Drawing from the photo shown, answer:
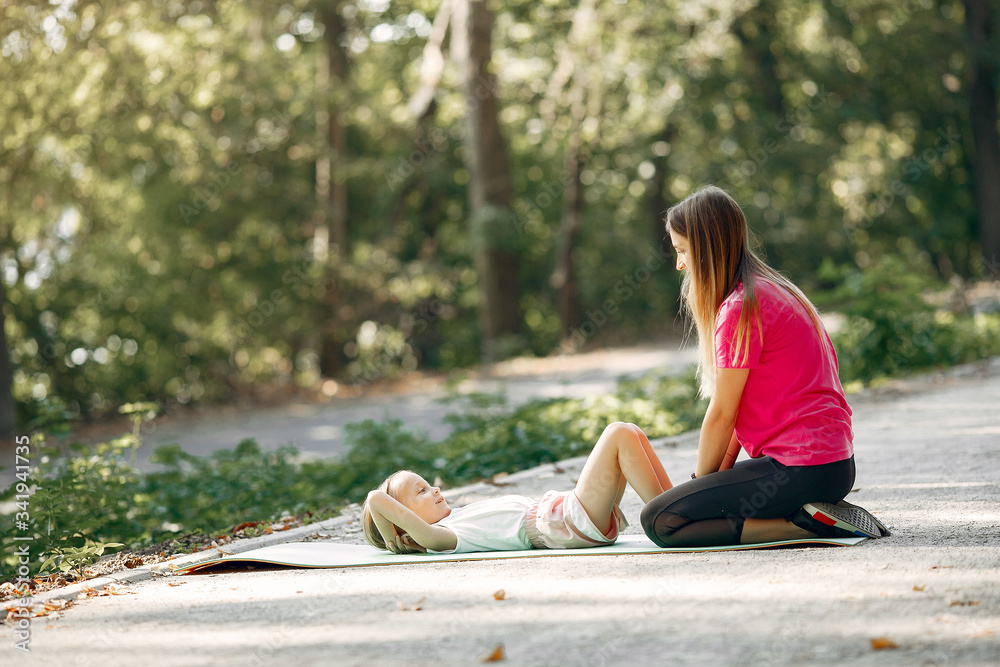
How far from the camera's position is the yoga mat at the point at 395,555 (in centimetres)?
454

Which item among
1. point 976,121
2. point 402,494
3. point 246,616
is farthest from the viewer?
point 976,121

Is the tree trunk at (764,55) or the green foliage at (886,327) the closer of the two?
the green foliage at (886,327)

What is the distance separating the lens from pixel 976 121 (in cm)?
2408

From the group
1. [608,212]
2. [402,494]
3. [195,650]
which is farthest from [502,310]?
[195,650]

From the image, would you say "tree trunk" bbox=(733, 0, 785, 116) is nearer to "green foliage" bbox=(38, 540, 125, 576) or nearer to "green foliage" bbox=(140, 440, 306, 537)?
"green foliage" bbox=(140, 440, 306, 537)

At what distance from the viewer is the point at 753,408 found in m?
4.44

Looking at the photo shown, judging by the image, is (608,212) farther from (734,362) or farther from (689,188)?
(734,362)

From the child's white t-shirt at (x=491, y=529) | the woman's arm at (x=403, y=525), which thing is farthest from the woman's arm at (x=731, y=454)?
the woman's arm at (x=403, y=525)

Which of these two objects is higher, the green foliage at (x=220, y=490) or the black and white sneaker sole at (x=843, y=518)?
the black and white sneaker sole at (x=843, y=518)

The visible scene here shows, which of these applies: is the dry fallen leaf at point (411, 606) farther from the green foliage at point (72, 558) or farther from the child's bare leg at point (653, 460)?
the green foliage at point (72, 558)

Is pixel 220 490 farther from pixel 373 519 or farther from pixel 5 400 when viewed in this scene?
pixel 5 400

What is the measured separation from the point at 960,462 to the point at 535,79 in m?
15.5

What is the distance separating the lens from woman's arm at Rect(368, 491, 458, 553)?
15.7 feet

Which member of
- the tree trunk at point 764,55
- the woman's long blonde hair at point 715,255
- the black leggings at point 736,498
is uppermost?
the tree trunk at point 764,55
